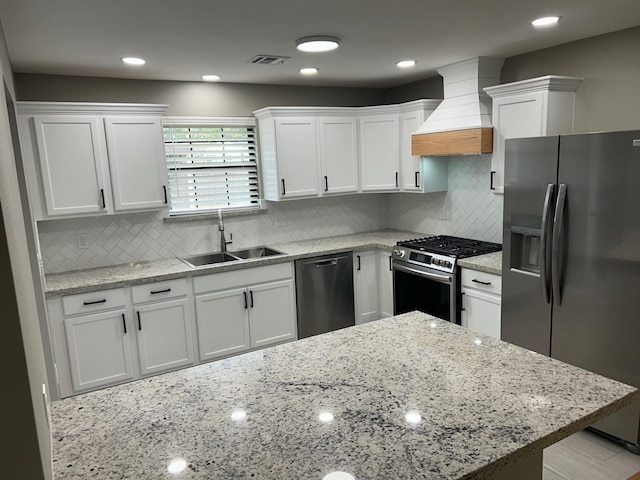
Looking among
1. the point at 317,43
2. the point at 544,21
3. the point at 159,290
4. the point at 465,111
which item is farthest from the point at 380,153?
the point at 159,290

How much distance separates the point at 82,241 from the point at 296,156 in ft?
6.45

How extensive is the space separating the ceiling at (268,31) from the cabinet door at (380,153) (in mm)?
813

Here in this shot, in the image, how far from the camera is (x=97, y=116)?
338 cm

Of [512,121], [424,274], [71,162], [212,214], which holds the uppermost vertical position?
[512,121]

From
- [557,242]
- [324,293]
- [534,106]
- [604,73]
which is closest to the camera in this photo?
[557,242]

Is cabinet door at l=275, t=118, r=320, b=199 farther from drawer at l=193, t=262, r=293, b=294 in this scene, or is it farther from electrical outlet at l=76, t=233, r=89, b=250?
electrical outlet at l=76, t=233, r=89, b=250

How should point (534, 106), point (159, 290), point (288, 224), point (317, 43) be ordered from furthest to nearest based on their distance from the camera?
point (288, 224) → point (159, 290) → point (534, 106) → point (317, 43)

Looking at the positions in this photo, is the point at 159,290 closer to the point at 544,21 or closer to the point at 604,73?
the point at 544,21

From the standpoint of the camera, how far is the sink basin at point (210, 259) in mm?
4117

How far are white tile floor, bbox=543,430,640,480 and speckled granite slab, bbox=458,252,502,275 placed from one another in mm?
1124

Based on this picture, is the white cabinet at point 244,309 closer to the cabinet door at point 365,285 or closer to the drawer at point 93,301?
the drawer at point 93,301

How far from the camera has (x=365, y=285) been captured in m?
4.38

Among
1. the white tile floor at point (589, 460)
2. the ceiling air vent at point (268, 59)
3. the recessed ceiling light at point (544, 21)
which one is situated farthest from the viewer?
the ceiling air vent at point (268, 59)

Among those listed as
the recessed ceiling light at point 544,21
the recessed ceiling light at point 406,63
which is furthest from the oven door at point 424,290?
the recessed ceiling light at point 544,21
